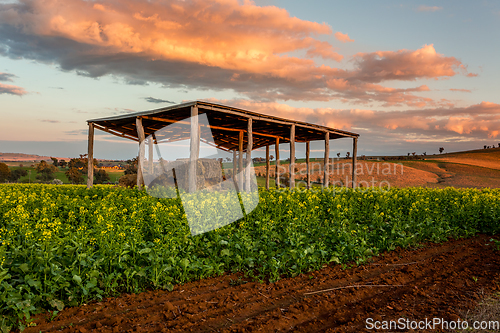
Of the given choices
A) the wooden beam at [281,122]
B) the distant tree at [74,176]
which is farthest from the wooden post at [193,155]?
the distant tree at [74,176]

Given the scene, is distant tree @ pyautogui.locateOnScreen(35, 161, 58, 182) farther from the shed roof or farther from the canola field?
the canola field

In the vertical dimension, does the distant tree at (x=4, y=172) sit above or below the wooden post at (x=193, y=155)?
below

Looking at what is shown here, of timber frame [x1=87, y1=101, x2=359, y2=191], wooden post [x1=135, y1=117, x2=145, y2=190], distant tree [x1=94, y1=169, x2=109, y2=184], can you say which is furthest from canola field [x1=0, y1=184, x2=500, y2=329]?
distant tree [x1=94, y1=169, x2=109, y2=184]

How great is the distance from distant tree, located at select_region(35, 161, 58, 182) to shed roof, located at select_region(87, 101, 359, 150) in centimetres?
3061

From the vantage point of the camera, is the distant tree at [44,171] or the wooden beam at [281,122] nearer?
the wooden beam at [281,122]

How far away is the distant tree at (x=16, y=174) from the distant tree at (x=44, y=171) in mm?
3156

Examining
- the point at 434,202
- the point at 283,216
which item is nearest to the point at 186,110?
the point at 283,216

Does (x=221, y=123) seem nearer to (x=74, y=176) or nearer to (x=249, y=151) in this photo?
(x=249, y=151)

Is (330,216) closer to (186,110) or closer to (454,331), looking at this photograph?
(454,331)

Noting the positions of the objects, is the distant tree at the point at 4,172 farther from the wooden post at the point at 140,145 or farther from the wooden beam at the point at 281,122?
the wooden beam at the point at 281,122

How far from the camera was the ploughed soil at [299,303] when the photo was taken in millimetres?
3525

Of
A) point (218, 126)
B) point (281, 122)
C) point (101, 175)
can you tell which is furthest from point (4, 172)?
point (281, 122)

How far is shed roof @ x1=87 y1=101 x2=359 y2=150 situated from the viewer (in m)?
12.9

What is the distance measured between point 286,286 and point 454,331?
87.8 inches
